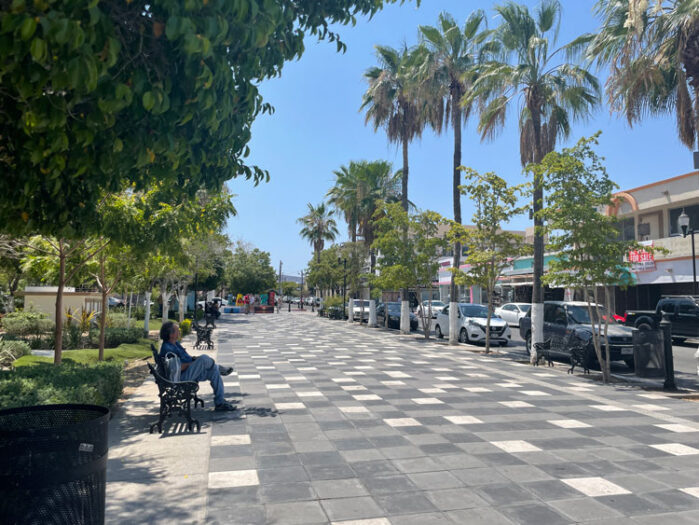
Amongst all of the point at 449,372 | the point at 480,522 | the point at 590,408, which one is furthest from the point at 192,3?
the point at 449,372

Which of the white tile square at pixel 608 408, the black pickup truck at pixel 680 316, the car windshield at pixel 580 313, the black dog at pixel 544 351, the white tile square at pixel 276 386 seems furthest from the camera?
the black pickup truck at pixel 680 316

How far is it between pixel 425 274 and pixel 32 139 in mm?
20118

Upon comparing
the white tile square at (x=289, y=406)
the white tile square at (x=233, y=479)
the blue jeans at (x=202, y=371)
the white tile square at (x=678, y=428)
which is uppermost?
the blue jeans at (x=202, y=371)

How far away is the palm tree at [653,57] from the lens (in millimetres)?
11094

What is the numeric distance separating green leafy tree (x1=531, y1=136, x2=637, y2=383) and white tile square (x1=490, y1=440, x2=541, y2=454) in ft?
19.8

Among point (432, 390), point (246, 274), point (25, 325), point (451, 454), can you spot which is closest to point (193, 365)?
point (451, 454)

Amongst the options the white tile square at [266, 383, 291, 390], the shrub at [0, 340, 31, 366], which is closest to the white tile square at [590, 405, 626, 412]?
the white tile square at [266, 383, 291, 390]

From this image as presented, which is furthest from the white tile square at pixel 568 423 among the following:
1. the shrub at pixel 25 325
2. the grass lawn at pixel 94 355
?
the shrub at pixel 25 325

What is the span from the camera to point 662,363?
10.6 metres

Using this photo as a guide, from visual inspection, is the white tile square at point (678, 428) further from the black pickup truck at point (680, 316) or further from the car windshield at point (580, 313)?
the black pickup truck at point (680, 316)

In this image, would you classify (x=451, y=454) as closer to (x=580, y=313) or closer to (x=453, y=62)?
(x=580, y=313)

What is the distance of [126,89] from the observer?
9.28 ft

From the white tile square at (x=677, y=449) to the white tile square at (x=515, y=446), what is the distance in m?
1.49

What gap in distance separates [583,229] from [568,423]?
524 cm
